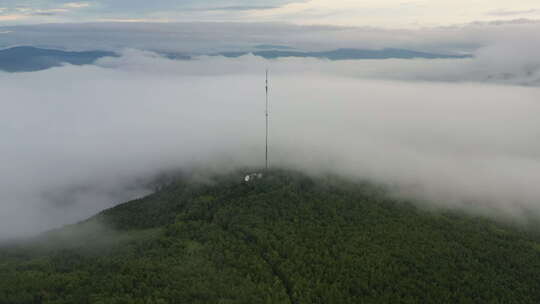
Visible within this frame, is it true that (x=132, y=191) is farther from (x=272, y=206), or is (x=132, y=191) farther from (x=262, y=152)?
(x=272, y=206)

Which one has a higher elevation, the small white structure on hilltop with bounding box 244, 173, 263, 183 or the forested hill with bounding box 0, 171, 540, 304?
the small white structure on hilltop with bounding box 244, 173, 263, 183

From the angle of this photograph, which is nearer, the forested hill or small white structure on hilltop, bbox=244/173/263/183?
the forested hill

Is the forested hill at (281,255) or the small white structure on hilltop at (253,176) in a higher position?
the small white structure on hilltop at (253,176)

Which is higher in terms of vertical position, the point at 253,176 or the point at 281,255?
the point at 253,176

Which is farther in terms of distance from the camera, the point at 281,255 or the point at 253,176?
the point at 253,176

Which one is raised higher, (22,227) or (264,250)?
(264,250)

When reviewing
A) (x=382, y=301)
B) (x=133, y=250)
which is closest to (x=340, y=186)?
(x=382, y=301)

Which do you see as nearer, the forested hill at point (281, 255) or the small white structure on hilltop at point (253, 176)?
the forested hill at point (281, 255)

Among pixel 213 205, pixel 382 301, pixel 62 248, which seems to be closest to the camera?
pixel 382 301
